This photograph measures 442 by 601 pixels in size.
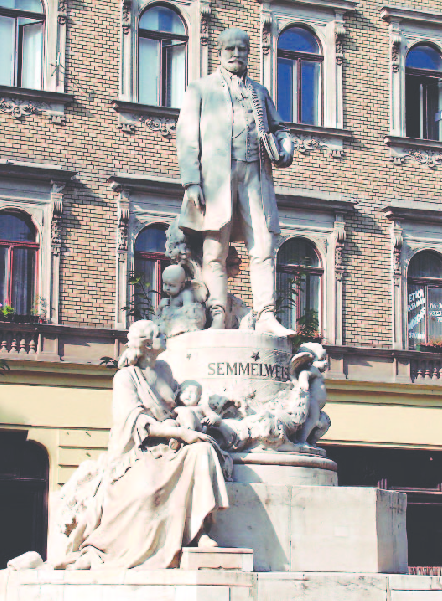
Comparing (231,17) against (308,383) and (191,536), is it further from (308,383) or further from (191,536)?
(191,536)

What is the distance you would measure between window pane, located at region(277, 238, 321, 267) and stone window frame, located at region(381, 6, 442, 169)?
2373 mm

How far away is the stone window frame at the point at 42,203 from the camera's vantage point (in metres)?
22.1

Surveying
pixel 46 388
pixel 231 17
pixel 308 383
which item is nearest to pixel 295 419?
pixel 308 383

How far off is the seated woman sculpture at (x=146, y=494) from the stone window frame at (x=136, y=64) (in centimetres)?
1313

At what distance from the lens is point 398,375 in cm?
2377

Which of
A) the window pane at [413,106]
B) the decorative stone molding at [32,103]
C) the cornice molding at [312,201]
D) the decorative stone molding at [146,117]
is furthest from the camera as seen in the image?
the window pane at [413,106]

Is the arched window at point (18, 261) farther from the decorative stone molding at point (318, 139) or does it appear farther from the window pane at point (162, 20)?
the decorative stone molding at point (318, 139)

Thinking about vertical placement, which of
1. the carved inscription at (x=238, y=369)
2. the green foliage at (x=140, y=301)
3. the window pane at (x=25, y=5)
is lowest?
the carved inscription at (x=238, y=369)

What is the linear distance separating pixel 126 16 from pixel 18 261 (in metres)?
4.47

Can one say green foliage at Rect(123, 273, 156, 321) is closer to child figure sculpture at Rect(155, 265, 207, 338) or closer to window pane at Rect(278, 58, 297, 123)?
window pane at Rect(278, 58, 297, 123)

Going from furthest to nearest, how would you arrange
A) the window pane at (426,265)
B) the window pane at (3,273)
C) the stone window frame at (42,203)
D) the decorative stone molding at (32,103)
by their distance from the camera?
1. the window pane at (426,265)
2. the decorative stone molding at (32,103)
3. the stone window frame at (42,203)
4. the window pane at (3,273)

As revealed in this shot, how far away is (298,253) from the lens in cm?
2403

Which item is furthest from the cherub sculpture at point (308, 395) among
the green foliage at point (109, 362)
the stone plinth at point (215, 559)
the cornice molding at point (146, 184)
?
the cornice molding at point (146, 184)

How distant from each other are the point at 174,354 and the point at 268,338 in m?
0.78
